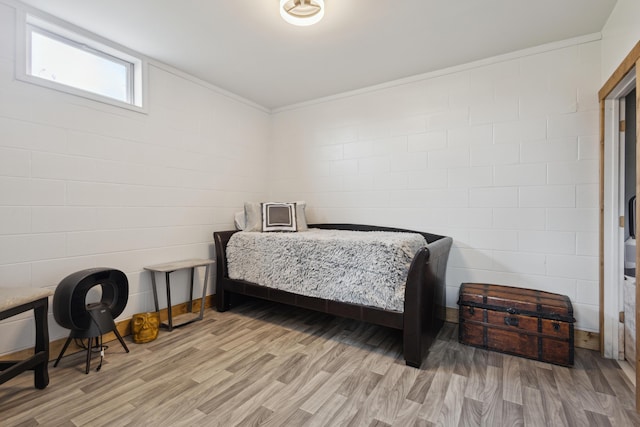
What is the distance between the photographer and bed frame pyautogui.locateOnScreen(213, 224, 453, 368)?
1.99 meters

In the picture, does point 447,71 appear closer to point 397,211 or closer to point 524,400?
point 397,211

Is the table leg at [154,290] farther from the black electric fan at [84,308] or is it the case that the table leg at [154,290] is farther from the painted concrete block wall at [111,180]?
the black electric fan at [84,308]

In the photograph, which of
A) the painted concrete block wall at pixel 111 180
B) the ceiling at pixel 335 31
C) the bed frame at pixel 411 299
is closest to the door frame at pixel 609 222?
the ceiling at pixel 335 31

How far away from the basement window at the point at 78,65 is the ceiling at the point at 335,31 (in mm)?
131

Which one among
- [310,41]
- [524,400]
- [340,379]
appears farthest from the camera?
[310,41]

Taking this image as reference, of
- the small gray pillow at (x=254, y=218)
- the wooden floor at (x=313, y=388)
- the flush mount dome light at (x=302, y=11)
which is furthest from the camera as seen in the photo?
the small gray pillow at (x=254, y=218)

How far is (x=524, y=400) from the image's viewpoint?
1.67 meters

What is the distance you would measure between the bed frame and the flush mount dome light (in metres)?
1.71

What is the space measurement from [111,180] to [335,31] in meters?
2.17

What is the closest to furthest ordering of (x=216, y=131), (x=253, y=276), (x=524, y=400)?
1. (x=524, y=400)
2. (x=253, y=276)
3. (x=216, y=131)

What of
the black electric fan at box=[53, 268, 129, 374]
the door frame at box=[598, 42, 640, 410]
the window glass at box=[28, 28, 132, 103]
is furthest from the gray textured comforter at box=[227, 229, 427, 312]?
the window glass at box=[28, 28, 132, 103]

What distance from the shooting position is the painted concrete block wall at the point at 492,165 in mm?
2309

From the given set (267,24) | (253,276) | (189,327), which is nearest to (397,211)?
(253,276)

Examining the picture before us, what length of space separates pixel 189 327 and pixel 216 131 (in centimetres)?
208
